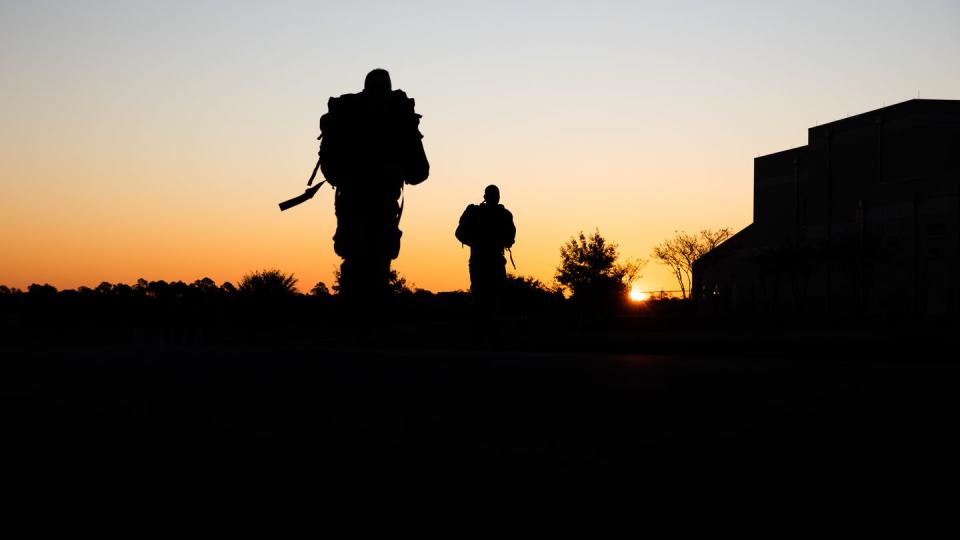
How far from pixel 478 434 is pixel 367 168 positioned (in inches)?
251

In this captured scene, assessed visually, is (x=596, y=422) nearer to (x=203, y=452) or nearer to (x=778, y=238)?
(x=203, y=452)

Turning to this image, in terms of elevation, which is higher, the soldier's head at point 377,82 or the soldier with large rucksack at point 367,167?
the soldier's head at point 377,82

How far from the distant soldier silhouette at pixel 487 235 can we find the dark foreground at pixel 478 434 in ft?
37.5

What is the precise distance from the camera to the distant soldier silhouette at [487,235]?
53.8 ft

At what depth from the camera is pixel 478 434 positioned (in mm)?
2762

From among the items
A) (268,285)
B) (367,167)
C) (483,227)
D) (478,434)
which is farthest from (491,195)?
(268,285)

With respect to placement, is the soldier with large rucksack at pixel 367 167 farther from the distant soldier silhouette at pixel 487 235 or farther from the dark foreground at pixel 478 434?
the distant soldier silhouette at pixel 487 235

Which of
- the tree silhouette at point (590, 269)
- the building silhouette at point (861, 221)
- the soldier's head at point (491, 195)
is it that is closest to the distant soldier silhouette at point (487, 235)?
the soldier's head at point (491, 195)

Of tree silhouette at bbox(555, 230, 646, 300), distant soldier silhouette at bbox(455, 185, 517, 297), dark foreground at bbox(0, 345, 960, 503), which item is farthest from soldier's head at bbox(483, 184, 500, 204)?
tree silhouette at bbox(555, 230, 646, 300)

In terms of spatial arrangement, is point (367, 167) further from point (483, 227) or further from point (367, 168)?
point (483, 227)

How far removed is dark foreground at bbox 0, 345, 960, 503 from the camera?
2.06m

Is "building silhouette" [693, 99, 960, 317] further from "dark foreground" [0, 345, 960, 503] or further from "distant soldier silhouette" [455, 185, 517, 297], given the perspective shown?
"dark foreground" [0, 345, 960, 503]

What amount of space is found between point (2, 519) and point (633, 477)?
110 cm

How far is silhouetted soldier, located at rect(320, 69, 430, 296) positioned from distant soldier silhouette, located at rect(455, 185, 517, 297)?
23.7 feet
